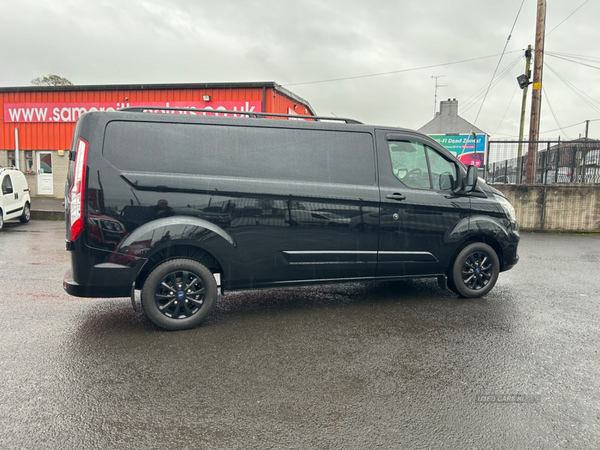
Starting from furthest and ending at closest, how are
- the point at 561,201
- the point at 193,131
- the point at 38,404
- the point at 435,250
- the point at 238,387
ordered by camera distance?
the point at 561,201 → the point at 435,250 → the point at 193,131 → the point at 238,387 → the point at 38,404

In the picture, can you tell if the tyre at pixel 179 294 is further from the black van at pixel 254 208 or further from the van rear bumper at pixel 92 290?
the van rear bumper at pixel 92 290

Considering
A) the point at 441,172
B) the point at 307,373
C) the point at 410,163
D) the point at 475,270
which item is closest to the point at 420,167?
the point at 410,163

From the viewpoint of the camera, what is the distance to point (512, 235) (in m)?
5.56

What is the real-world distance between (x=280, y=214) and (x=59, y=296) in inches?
119

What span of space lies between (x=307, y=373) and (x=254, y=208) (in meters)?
1.73

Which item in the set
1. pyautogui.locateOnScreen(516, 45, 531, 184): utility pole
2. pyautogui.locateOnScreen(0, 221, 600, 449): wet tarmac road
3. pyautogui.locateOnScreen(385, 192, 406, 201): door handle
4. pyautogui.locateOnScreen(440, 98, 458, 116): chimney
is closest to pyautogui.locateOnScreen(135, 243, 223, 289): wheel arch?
pyautogui.locateOnScreen(0, 221, 600, 449): wet tarmac road

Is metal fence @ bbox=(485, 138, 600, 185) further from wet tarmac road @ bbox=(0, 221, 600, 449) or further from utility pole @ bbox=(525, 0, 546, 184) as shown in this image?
wet tarmac road @ bbox=(0, 221, 600, 449)

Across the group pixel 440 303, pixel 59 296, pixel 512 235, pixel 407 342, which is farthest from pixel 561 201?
pixel 59 296

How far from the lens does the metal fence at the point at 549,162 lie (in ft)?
A: 45.0

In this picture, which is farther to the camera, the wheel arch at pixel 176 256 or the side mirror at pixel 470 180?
the side mirror at pixel 470 180

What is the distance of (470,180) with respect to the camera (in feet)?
17.1

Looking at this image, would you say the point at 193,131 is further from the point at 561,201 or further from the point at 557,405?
the point at 561,201

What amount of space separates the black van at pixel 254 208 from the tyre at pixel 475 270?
2 cm

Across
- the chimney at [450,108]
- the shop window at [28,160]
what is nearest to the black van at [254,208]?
the shop window at [28,160]
